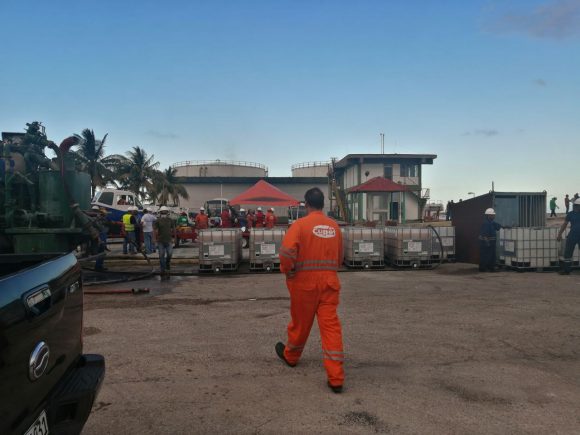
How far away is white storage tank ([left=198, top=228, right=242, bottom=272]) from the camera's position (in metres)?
11.6

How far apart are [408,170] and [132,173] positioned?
89.9 feet

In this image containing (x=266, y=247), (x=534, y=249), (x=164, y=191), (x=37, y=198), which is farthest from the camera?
(x=164, y=191)

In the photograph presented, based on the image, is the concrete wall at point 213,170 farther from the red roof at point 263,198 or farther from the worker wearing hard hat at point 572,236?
the worker wearing hard hat at point 572,236

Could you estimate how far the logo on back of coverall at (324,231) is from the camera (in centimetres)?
419

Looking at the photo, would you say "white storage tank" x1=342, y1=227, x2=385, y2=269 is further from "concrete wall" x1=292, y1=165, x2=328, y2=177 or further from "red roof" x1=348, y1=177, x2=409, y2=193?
"concrete wall" x1=292, y1=165, x2=328, y2=177

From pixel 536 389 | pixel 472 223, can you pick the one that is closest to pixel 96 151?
pixel 472 223

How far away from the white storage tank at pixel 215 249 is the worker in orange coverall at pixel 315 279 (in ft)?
24.9

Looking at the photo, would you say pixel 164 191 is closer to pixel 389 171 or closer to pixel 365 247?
pixel 389 171

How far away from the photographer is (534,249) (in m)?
11.5

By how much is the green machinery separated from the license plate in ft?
27.3

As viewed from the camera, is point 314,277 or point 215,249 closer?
point 314,277

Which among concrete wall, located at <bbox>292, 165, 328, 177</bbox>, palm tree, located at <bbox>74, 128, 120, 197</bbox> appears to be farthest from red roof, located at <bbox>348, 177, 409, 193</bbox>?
concrete wall, located at <bbox>292, 165, 328, 177</bbox>

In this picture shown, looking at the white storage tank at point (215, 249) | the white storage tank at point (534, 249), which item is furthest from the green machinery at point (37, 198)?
the white storage tank at point (534, 249)

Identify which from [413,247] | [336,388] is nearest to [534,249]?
[413,247]
